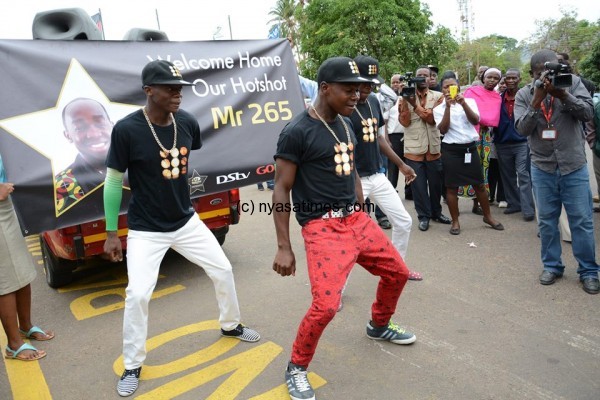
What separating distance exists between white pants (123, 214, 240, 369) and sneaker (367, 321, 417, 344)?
A: 1.03 meters


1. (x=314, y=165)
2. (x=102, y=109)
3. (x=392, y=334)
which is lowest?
(x=392, y=334)

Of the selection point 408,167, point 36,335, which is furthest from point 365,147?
point 36,335

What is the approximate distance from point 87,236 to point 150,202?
1.54 m

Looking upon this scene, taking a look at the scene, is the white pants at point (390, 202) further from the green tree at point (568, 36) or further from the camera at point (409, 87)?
the green tree at point (568, 36)

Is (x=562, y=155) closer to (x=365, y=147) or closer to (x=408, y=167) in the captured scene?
(x=408, y=167)

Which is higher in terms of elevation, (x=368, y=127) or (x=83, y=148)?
(x=83, y=148)

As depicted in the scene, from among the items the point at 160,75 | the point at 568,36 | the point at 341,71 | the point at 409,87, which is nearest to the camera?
the point at 341,71

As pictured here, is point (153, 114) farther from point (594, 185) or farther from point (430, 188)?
point (594, 185)

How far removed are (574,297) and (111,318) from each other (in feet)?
12.7

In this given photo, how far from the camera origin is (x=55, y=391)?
3176 mm

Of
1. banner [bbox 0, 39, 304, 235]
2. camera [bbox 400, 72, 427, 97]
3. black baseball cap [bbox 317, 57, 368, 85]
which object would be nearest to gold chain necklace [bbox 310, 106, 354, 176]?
black baseball cap [bbox 317, 57, 368, 85]

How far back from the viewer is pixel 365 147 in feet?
14.2

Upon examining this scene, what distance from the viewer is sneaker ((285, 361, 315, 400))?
2865 millimetres

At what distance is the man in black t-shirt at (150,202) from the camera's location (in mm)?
3105
